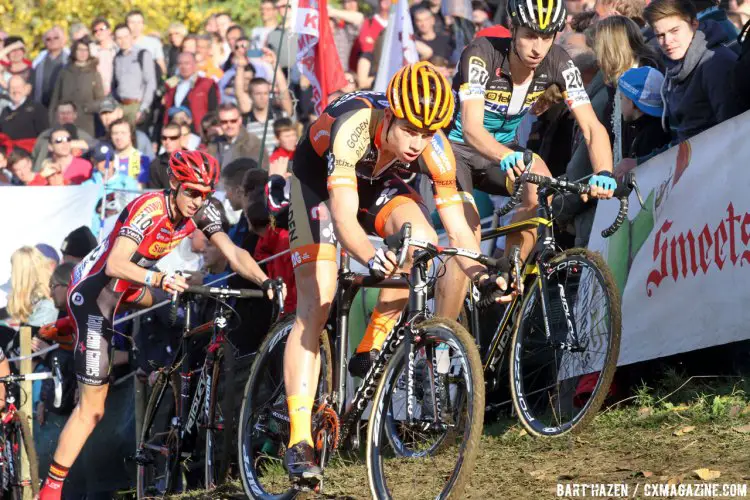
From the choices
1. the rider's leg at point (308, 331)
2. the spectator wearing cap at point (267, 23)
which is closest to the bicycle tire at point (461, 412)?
the rider's leg at point (308, 331)

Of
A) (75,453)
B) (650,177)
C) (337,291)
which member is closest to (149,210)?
(75,453)

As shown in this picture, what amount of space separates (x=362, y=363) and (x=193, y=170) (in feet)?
8.59

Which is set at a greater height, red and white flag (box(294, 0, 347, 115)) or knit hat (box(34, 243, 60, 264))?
red and white flag (box(294, 0, 347, 115))

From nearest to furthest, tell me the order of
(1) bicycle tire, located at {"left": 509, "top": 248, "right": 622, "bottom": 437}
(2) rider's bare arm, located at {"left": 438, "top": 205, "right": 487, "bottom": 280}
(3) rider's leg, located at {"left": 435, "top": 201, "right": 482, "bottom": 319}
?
1. (1) bicycle tire, located at {"left": 509, "top": 248, "right": 622, "bottom": 437}
2. (2) rider's bare arm, located at {"left": 438, "top": 205, "right": 487, "bottom": 280}
3. (3) rider's leg, located at {"left": 435, "top": 201, "right": 482, "bottom": 319}

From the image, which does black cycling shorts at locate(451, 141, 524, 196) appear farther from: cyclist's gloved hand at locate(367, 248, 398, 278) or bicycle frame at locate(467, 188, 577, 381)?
cyclist's gloved hand at locate(367, 248, 398, 278)

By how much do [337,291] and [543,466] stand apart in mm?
1526

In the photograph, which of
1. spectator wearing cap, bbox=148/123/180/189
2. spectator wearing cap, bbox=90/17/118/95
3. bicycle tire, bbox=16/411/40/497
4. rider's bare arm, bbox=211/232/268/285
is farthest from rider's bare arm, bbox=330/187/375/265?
spectator wearing cap, bbox=90/17/118/95

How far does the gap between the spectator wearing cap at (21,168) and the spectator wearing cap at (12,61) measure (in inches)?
123

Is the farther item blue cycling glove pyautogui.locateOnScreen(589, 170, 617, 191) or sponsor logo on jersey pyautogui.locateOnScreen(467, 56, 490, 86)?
sponsor logo on jersey pyautogui.locateOnScreen(467, 56, 490, 86)

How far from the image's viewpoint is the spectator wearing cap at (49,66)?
18.8 metres

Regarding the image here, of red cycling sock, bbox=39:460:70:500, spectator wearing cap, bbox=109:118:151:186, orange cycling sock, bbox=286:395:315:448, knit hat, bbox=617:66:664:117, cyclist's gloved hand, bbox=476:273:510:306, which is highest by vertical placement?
spectator wearing cap, bbox=109:118:151:186

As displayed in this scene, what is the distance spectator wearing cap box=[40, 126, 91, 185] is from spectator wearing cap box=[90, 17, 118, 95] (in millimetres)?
2180

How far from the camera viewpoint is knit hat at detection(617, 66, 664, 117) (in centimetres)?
841

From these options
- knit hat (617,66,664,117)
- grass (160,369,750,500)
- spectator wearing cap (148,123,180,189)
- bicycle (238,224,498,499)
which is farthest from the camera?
spectator wearing cap (148,123,180,189)
